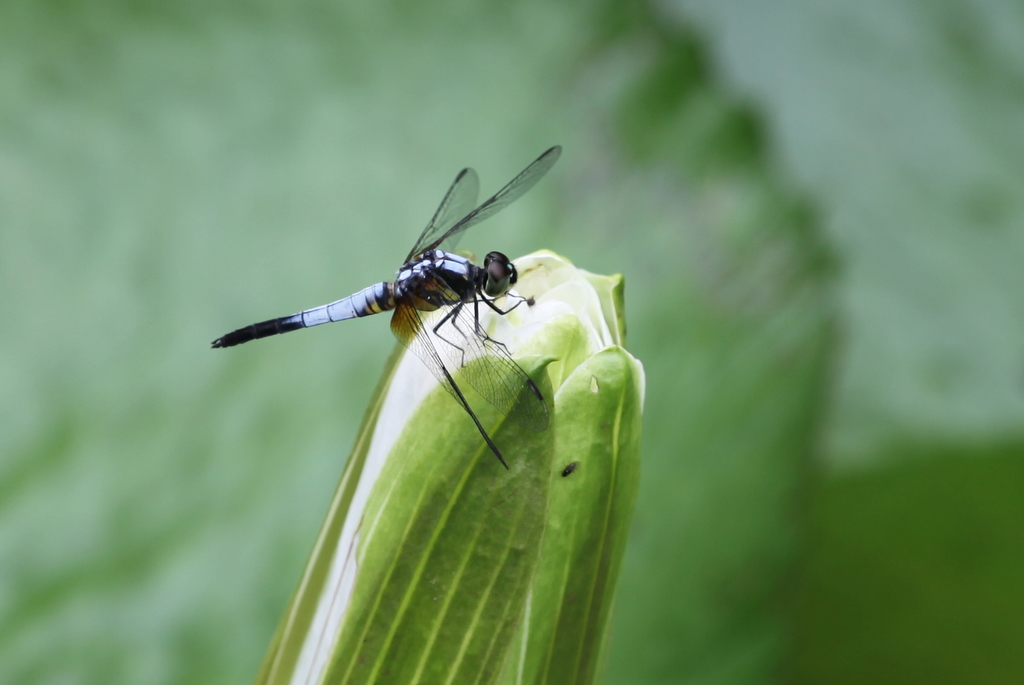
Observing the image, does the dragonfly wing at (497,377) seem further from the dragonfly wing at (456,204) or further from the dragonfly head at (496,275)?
the dragonfly wing at (456,204)

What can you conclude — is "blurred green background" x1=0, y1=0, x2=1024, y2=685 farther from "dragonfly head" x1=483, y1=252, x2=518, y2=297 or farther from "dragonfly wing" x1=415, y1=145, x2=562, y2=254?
"dragonfly head" x1=483, y1=252, x2=518, y2=297

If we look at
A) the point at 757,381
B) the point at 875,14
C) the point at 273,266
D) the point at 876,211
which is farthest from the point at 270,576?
the point at 875,14

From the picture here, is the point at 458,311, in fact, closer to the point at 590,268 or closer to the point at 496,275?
the point at 496,275

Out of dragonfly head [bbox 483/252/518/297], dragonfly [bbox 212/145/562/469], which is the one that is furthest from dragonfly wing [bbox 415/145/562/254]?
dragonfly head [bbox 483/252/518/297]

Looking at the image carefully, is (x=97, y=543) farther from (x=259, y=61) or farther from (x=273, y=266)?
(x=259, y=61)

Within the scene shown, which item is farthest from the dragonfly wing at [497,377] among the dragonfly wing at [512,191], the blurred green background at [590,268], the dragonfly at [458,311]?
the blurred green background at [590,268]

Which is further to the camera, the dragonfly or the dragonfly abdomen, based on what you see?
the dragonfly abdomen

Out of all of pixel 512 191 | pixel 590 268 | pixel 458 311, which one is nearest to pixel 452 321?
pixel 458 311
